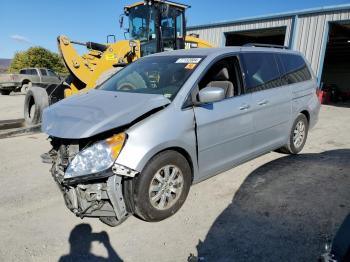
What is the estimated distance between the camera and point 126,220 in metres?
3.30

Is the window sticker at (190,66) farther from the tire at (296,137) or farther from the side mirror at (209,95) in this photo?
the tire at (296,137)

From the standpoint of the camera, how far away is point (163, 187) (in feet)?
10.5

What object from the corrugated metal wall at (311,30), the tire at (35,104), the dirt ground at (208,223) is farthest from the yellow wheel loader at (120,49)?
the corrugated metal wall at (311,30)

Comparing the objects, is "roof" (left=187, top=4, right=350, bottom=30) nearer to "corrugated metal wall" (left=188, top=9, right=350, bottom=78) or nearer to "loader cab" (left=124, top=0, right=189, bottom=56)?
"corrugated metal wall" (left=188, top=9, right=350, bottom=78)

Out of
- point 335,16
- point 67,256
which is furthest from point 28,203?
point 335,16

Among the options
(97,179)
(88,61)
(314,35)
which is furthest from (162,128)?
(314,35)

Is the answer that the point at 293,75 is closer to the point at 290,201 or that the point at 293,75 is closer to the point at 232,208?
the point at 290,201

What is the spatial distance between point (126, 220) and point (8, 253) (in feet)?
3.71

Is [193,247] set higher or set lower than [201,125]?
lower

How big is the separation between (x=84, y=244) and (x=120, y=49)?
6495mm

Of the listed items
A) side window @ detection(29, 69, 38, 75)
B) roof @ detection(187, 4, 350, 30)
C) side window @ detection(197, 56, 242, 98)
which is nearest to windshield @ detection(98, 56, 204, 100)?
side window @ detection(197, 56, 242, 98)

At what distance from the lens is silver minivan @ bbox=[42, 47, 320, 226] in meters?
2.88

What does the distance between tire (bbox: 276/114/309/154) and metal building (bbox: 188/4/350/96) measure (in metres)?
9.92

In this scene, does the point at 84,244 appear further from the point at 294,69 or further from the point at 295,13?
the point at 295,13
